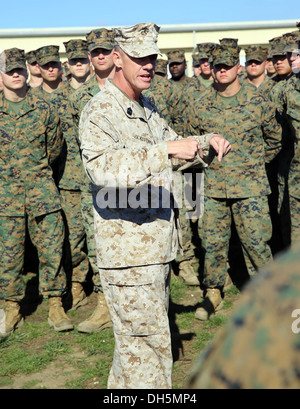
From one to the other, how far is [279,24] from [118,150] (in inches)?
745

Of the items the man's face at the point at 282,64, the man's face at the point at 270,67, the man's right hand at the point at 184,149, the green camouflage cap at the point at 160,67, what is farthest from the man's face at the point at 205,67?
the man's right hand at the point at 184,149

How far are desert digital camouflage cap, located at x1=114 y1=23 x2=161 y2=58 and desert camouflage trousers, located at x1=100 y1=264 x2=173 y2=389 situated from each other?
124 centimetres

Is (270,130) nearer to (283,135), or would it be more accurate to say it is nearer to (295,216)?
(283,135)

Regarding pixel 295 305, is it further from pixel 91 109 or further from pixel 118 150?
pixel 91 109

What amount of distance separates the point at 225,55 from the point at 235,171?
1.20 meters

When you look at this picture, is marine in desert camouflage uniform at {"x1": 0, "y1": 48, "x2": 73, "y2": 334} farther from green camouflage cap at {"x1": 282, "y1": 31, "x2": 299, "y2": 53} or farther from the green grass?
green camouflage cap at {"x1": 282, "y1": 31, "x2": 299, "y2": 53}

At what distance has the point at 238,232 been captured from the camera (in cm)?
543

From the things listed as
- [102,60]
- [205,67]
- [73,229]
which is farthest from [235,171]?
[205,67]

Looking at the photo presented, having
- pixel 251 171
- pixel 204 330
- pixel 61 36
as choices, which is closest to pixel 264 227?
pixel 251 171

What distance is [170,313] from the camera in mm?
5637

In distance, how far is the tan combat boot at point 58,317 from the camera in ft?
17.6

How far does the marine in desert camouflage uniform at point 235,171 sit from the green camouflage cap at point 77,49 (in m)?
1.93

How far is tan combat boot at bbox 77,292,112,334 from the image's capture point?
527 centimetres

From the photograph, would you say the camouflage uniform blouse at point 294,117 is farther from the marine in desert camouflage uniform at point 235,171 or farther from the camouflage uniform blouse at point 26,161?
the camouflage uniform blouse at point 26,161
